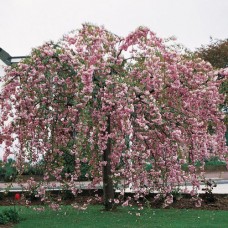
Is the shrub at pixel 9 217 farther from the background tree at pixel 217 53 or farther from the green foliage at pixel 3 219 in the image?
the background tree at pixel 217 53

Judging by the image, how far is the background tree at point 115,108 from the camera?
31.3 feet

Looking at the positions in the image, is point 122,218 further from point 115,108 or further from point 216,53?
point 216,53

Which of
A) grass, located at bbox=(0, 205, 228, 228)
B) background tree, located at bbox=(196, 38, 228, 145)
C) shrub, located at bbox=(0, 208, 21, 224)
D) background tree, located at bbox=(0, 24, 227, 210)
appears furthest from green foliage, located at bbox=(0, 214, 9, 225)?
background tree, located at bbox=(196, 38, 228, 145)

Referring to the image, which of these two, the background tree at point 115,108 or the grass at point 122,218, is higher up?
the background tree at point 115,108

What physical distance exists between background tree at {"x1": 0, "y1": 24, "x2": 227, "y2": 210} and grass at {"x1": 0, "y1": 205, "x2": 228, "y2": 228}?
62cm

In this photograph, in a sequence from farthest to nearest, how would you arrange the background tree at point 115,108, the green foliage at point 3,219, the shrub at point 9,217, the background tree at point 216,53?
the background tree at point 216,53 → the shrub at point 9,217 → the green foliage at point 3,219 → the background tree at point 115,108

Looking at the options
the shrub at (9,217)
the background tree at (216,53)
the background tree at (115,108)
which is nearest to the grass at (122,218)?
the shrub at (9,217)

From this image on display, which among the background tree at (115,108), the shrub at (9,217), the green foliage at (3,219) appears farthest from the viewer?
the shrub at (9,217)

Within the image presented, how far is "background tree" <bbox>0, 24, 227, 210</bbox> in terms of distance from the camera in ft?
31.3

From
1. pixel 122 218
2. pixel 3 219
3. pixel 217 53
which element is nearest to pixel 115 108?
pixel 122 218

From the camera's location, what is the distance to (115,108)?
934 centimetres

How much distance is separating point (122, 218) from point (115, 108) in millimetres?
2563

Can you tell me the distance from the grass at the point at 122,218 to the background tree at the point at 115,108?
24.6 inches

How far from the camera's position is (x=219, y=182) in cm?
2277
